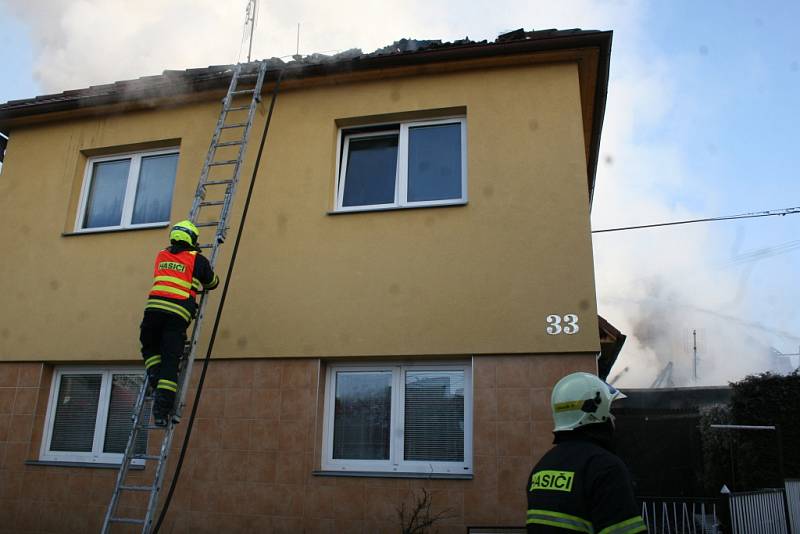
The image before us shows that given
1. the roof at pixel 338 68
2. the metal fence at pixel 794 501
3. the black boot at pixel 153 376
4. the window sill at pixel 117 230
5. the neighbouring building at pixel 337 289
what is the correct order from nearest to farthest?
the black boot at pixel 153 376 → the neighbouring building at pixel 337 289 → the roof at pixel 338 68 → the window sill at pixel 117 230 → the metal fence at pixel 794 501

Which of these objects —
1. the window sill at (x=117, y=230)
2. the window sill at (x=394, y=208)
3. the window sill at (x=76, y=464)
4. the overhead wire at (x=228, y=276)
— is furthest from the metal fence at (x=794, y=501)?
the window sill at (x=117, y=230)

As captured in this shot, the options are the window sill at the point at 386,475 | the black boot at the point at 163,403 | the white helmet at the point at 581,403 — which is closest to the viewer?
the white helmet at the point at 581,403

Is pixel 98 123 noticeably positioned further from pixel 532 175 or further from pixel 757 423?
pixel 757 423

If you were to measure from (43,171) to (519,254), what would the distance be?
569 cm

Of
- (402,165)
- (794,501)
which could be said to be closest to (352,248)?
(402,165)

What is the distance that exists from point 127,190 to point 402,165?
3.22 m

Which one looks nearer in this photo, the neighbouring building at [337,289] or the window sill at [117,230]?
the neighbouring building at [337,289]

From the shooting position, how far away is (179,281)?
18.5 feet

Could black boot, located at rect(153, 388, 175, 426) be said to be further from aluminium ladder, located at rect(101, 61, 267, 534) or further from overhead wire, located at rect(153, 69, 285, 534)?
overhead wire, located at rect(153, 69, 285, 534)

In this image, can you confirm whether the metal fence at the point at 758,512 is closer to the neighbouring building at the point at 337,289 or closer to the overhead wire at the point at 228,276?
the neighbouring building at the point at 337,289

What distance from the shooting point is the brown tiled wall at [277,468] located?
19.1ft

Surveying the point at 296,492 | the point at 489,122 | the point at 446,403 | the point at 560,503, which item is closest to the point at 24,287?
the point at 296,492

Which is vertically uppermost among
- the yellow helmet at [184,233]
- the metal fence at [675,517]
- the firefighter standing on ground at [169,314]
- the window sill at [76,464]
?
the yellow helmet at [184,233]

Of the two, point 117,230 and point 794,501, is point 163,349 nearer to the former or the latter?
point 117,230
